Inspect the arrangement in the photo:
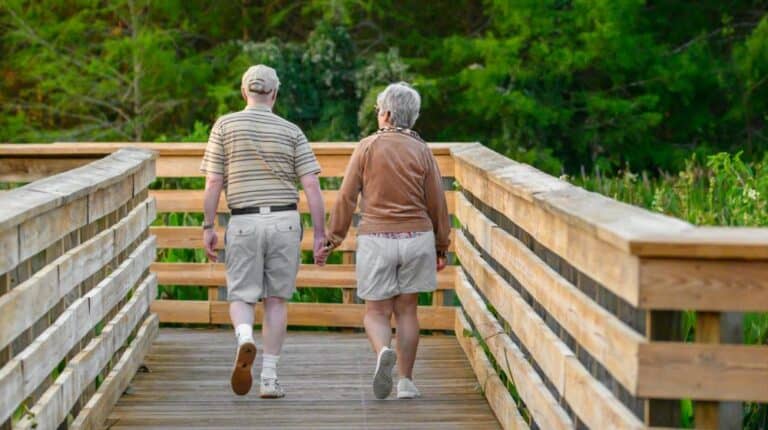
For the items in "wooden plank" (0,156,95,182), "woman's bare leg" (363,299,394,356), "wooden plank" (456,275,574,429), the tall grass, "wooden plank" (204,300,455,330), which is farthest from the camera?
"wooden plank" (204,300,455,330)

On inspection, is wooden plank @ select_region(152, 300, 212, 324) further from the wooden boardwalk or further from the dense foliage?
the dense foliage

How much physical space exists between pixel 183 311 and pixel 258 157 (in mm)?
3049

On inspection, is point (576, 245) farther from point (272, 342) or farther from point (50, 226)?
point (272, 342)

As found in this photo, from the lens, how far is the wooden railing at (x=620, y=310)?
3.94 meters

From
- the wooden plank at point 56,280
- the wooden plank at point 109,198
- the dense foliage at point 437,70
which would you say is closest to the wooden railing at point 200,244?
the wooden plank at point 109,198

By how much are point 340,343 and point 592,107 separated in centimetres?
1845

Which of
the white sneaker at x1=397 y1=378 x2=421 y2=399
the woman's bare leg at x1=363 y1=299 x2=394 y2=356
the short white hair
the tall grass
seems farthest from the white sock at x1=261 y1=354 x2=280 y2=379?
the tall grass

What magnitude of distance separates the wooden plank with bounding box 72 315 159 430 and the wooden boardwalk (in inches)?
2.8

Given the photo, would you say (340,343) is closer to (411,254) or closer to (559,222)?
(411,254)

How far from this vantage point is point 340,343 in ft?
32.0

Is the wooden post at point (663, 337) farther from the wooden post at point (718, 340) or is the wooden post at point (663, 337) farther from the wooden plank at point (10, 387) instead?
the wooden plank at point (10, 387)

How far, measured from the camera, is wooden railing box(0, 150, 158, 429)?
204 inches

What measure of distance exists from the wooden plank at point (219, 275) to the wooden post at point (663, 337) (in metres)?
6.05

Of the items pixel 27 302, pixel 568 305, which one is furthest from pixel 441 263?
Result: pixel 27 302
